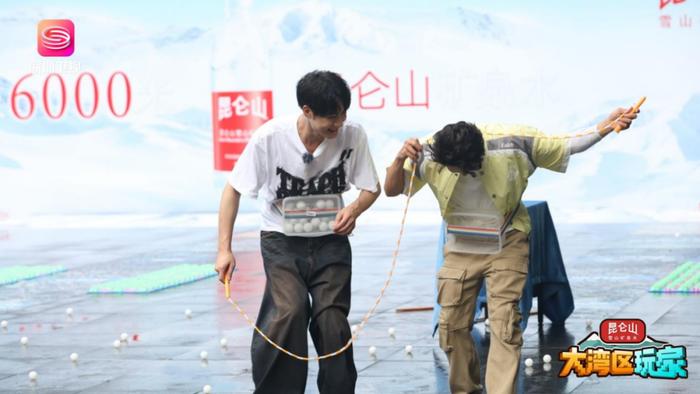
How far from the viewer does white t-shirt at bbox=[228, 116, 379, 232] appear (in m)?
5.75

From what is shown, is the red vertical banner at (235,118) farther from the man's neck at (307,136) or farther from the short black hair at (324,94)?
the short black hair at (324,94)

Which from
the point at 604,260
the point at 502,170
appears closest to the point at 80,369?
the point at 502,170

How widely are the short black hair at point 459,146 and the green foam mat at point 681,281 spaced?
4.99 meters

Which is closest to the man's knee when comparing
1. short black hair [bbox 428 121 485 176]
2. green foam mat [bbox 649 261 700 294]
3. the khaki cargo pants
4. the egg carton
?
the khaki cargo pants

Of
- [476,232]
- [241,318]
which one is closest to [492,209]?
[476,232]

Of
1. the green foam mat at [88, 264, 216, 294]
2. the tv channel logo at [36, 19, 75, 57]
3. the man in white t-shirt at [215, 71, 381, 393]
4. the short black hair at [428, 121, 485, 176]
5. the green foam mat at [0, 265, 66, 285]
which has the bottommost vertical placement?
the green foam mat at [0, 265, 66, 285]

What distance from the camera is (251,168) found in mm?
5777

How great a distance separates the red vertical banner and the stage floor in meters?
2.35

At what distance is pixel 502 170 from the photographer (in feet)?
20.0

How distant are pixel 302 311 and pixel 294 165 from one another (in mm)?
635

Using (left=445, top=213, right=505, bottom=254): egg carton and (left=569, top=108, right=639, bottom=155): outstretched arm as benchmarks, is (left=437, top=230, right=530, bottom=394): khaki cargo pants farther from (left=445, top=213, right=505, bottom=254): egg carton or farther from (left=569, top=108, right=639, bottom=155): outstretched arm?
(left=569, top=108, right=639, bottom=155): outstretched arm

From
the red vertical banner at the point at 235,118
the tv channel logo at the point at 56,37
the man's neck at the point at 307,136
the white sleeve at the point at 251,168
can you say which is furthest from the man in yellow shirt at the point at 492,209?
the tv channel logo at the point at 56,37

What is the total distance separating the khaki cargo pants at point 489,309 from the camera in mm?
6066

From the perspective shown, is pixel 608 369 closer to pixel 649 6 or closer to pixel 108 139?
pixel 649 6
